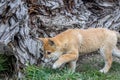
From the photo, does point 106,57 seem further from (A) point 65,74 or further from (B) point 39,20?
(B) point 39,20

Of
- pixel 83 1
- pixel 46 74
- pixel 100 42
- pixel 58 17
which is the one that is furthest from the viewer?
pixel 83 1

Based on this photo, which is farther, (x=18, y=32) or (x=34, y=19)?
(x=34, y=19)

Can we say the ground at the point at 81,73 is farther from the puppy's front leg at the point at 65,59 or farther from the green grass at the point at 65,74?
the puppy's front leg at the point at 65,59

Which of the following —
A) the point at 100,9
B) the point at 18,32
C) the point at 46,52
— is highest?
the point at 18,32

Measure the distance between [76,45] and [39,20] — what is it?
112 cm

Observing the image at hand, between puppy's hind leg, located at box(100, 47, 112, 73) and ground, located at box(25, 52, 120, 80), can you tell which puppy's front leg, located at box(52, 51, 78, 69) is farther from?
puppy's hind leg, located at box(100, 47, 112, 73)

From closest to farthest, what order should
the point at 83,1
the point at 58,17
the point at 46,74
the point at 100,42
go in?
the point at 46,74
the point at 100,42
the point at 58,17
the point at 83,1

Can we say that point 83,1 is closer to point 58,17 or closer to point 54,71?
point 58,17

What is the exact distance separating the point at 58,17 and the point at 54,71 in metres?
1.56

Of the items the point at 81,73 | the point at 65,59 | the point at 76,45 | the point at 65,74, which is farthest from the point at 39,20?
the point at 65,74

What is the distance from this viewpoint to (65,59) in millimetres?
7801

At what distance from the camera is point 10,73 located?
26.3ft

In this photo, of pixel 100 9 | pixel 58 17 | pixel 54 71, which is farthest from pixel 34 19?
pixel 100 9

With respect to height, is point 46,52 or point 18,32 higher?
point 18,32
